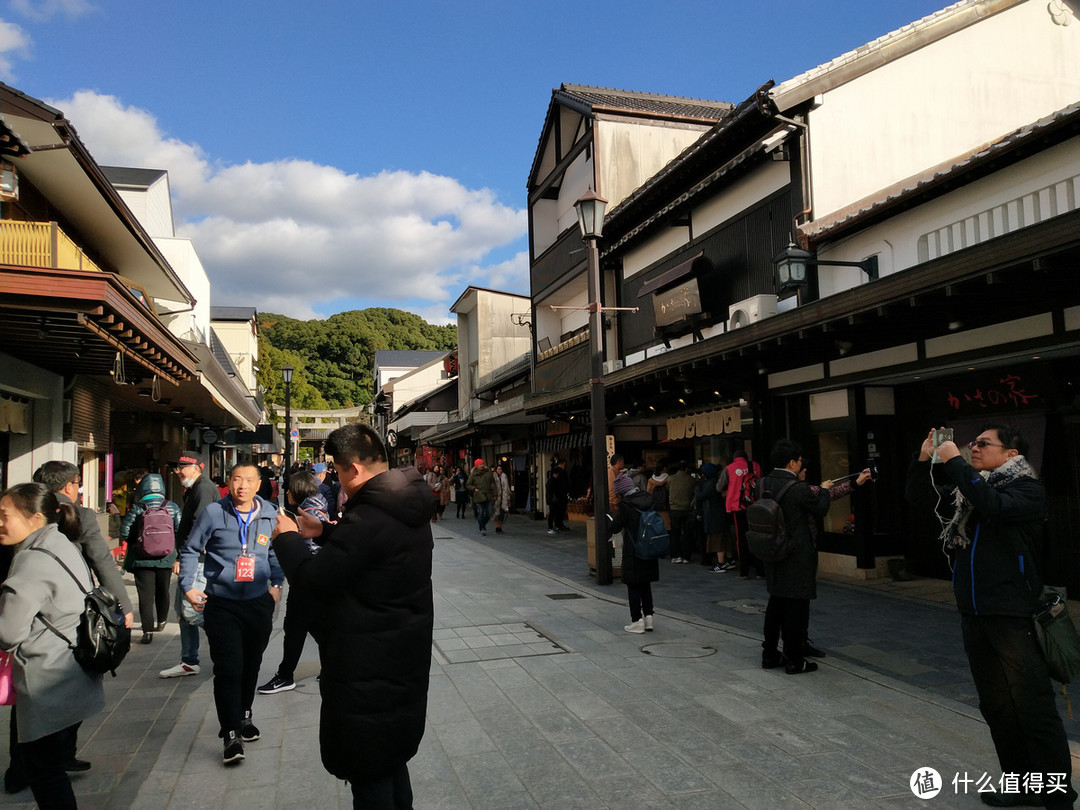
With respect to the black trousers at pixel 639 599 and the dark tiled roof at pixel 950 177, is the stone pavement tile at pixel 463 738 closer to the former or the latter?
the black trousers at pixel 639 599

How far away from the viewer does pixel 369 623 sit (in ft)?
9.30

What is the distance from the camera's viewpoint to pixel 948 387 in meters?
10.1

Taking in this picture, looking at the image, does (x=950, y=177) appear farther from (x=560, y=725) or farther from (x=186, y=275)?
(x=186, y=275)

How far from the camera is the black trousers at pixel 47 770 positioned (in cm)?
353

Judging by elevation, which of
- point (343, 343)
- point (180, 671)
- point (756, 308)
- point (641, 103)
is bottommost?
point (180, 671)

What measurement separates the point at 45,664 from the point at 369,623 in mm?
1908

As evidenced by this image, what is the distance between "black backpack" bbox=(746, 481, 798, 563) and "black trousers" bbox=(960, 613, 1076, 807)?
2249 mm

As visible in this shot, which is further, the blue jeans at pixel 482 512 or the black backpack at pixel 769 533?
the blue jeans at pixel 482 512

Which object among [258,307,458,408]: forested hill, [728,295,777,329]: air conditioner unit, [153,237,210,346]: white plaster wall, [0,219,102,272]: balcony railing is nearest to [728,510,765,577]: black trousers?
[728,295,777,329]: air conditioner unit

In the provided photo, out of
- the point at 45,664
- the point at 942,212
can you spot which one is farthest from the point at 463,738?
the point at 942,212

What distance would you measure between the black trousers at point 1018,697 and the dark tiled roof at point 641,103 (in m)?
16.8

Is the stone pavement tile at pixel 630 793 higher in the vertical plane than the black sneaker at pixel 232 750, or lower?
lower

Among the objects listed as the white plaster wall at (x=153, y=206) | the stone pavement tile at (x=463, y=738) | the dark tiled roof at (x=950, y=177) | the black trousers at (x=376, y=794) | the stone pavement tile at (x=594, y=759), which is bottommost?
the stone pavement tile at (x=463, y=738)
